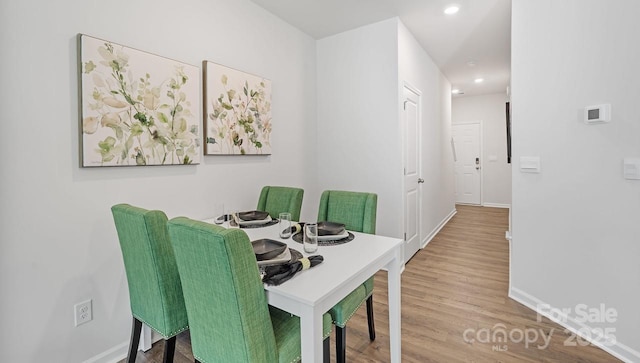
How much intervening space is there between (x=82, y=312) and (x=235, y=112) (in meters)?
1.69

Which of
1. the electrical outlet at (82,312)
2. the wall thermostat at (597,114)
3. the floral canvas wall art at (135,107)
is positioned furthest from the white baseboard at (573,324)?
the electrical outlet at (82,312)

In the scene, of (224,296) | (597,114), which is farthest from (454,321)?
(224,296)

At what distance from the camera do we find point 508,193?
22.2ft

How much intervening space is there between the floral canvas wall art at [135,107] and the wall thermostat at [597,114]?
267 centimetres

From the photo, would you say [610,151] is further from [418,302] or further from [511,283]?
[418,302]

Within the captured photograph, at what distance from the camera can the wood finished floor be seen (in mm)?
1837

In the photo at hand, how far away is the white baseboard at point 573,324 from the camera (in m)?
1.75

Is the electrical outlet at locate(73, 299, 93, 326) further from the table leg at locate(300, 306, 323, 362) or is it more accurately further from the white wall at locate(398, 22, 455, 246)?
the white wall at locate(398, 22, 455, 246)

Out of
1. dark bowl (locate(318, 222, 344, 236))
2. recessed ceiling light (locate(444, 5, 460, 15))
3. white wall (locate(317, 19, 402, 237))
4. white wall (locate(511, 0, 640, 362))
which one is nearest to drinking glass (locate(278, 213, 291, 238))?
dark bowl (locate(318, 222, 344, 236))

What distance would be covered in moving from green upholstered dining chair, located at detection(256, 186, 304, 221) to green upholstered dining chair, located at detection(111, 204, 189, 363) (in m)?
1.15

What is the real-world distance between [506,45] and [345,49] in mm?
2255

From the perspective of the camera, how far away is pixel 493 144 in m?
6.97

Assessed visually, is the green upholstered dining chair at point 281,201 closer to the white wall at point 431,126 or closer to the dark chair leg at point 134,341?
the dark chair leg at point 134,341

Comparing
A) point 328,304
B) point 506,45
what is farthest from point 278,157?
point 506,45
